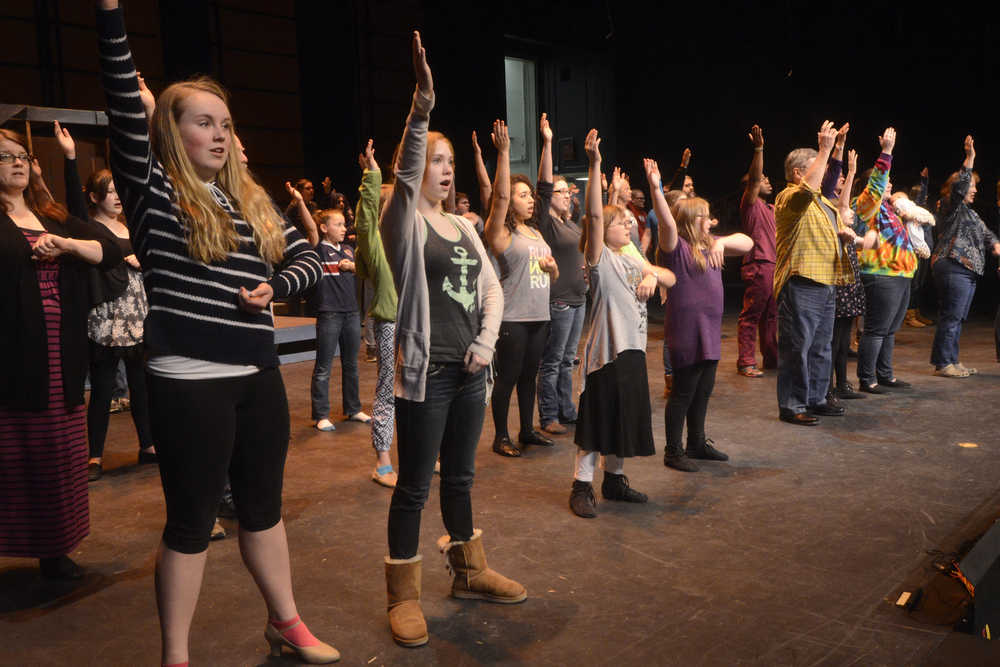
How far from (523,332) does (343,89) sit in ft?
24.1

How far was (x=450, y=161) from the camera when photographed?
8.10 feet

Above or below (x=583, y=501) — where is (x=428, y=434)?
above

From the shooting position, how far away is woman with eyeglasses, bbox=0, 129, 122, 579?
277cm

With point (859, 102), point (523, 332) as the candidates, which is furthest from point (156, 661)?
point (859, 102)

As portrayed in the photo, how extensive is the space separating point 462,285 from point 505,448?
7.06 ft

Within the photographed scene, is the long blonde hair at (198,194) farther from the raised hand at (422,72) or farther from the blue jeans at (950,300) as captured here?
the blue jeans at (950,300)

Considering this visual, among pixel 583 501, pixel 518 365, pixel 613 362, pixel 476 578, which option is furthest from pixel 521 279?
pixel 476 578

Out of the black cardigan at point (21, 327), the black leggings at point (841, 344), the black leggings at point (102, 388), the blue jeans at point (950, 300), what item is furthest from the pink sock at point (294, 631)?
the blue jeans at point (950, 300)

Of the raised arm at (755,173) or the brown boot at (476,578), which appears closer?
the brown boot at (476,578)

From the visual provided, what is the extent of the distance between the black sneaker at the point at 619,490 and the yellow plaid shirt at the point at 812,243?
2.02 meters

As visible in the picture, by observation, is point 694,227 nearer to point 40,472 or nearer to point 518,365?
point 518,365

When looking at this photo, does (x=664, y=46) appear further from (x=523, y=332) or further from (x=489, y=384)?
(x=489, y=384)

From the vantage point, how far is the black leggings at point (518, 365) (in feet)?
14.1

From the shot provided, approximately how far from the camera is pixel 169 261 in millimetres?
1880
